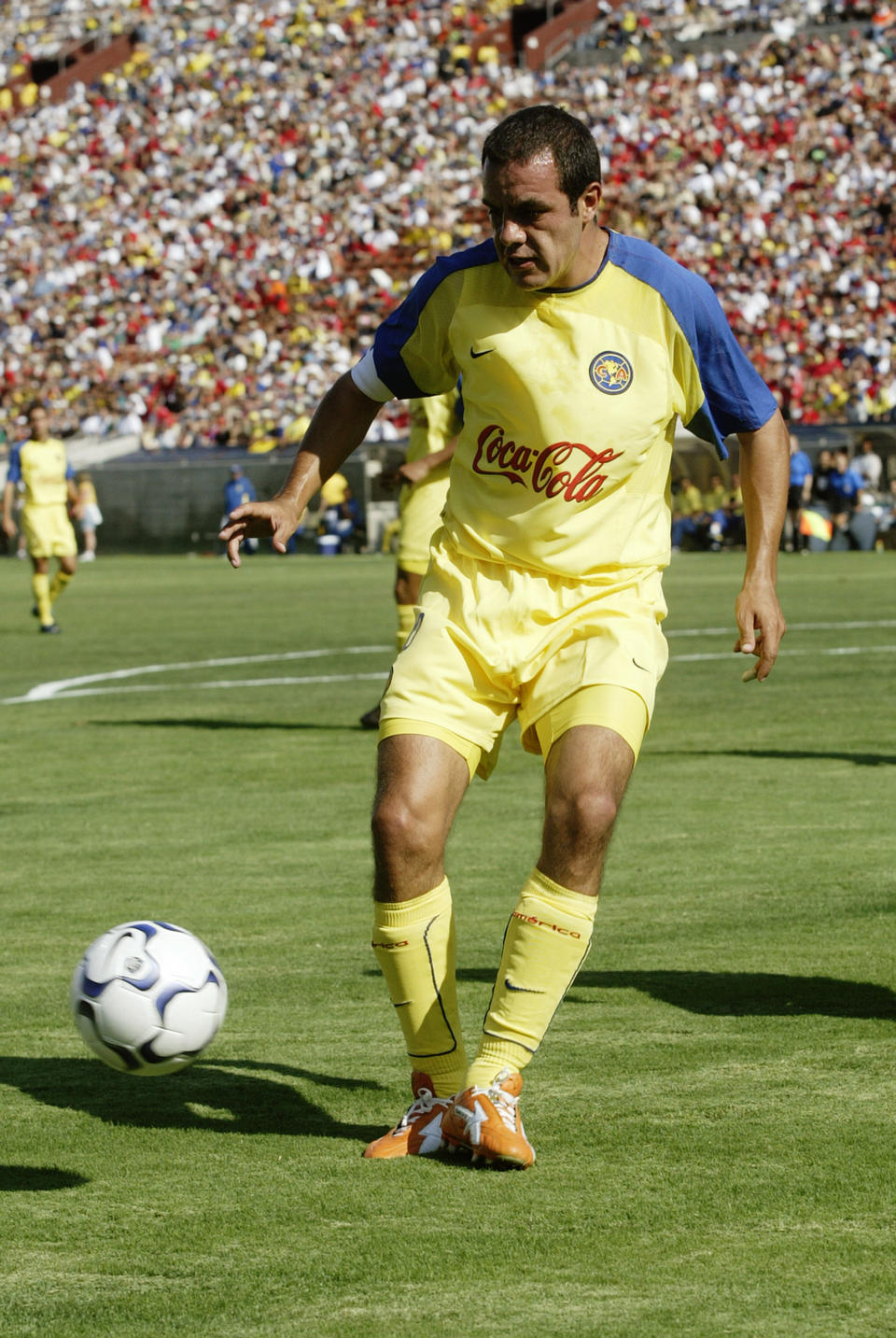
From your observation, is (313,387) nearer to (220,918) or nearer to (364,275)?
(364,275)

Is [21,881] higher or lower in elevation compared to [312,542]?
higher

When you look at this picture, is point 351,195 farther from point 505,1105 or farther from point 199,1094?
point 505,1105

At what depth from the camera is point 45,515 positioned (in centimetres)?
2127

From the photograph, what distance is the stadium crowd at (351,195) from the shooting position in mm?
38219

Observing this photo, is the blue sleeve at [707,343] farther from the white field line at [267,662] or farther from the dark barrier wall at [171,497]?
the dark barrier wall at [171,497]

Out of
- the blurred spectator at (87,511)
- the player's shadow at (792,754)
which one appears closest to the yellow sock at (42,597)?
the player's shadow at (792,754)

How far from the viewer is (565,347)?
4.28 m

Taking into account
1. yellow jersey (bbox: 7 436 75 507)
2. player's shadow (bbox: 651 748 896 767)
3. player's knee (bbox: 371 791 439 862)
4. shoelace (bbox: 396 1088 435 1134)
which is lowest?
player's shadow (bbox: 651 748 896 767)

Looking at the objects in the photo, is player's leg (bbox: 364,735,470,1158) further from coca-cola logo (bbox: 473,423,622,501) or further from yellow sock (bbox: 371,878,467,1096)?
coca-cola logo (bbox: 473,423,622,501)

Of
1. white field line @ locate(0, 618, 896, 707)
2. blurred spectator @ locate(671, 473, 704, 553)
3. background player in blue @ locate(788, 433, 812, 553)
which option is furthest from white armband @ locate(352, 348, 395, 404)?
blurred spectator @ locate(671, 473, 704, 553)

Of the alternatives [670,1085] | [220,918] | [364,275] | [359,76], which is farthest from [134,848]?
[359,76]

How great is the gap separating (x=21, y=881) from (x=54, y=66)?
52789 mm

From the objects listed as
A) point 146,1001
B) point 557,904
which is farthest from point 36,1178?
A: point 557,904

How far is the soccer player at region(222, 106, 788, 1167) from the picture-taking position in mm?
4062
